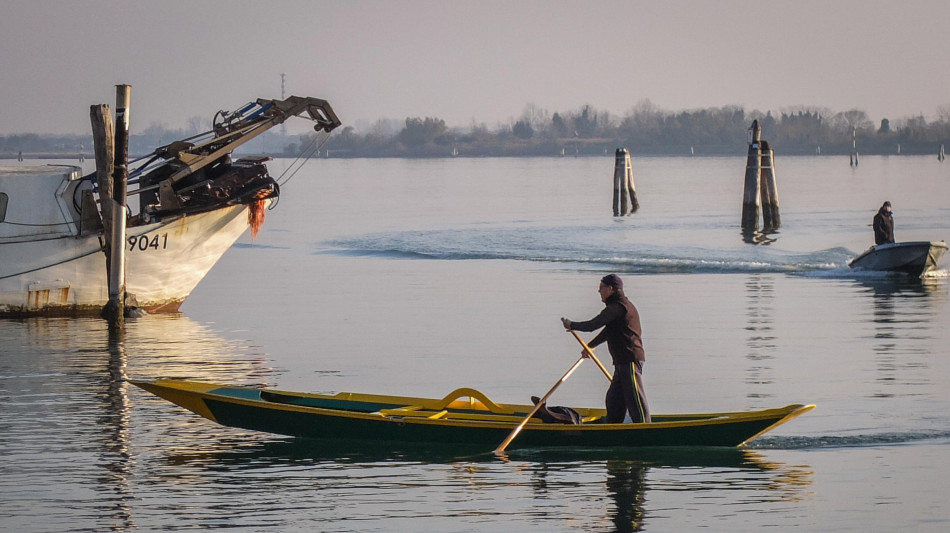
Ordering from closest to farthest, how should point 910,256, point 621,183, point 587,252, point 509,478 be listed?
point 509,478
point 910,256
point 587,252
point 621,183

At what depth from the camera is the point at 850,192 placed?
102 meters

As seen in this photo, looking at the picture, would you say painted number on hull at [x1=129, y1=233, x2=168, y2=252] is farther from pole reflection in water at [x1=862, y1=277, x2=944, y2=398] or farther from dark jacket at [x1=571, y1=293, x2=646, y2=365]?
dark jacket at [x1=571, y1=293, x2=646, y2=365]

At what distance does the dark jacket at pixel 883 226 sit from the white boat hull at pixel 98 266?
16.0 meters

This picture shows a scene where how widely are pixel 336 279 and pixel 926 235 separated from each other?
2750 centimetres

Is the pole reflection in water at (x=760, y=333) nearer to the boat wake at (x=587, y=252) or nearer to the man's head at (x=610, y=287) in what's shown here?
the boat wake at (x=587, y=252)

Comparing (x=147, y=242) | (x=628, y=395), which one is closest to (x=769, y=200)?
(x=147, y=242)

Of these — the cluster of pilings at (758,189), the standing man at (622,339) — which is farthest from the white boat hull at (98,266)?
the cluster of pilings at (758,189)

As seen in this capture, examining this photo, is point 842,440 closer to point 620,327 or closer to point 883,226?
point 620,327

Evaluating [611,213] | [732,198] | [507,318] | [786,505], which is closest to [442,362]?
[507,318]

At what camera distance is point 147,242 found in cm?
2834

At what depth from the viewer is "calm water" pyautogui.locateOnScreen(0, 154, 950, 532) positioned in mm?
13820

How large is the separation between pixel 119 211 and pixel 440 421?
41.6ft

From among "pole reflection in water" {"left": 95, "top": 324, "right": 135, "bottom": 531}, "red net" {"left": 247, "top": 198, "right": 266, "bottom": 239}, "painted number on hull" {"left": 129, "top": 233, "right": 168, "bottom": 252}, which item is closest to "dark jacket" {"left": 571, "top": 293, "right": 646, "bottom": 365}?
"pole reflection in water" {"left": 95, "top": 324, "right": 135, "bottom": 531}

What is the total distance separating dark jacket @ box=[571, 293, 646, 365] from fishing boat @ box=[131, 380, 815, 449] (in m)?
0.78
